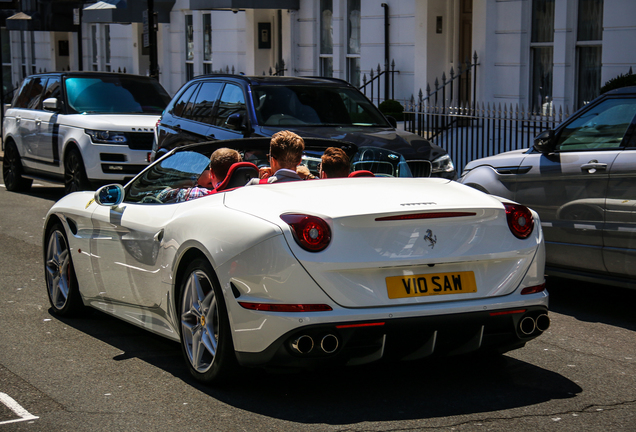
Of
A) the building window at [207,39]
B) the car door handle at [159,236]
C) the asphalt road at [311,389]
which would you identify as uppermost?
the building window at [207,39]

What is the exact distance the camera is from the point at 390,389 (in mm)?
4977

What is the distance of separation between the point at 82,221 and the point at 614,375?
360 cm

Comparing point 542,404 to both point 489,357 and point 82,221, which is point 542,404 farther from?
point 82,221

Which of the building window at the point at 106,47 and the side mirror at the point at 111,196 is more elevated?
the building window at the point at 106,47

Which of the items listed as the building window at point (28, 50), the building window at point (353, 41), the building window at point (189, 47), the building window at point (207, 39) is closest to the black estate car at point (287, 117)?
the building window at point (353, 41)

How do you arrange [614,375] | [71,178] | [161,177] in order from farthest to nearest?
[71,178]
[161,177]
[614,375]

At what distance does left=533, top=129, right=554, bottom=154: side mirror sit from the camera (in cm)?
730

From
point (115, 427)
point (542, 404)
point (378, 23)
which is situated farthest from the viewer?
point (378, 23)

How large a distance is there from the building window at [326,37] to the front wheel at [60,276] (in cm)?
1535

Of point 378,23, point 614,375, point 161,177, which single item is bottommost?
point 614,375

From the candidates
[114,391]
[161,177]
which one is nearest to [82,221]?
[161,177]

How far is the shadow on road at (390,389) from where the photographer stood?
4.62 meters

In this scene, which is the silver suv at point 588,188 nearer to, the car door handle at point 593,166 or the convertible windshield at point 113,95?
the car door handle at point 593,166

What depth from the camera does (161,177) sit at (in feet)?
19.8
